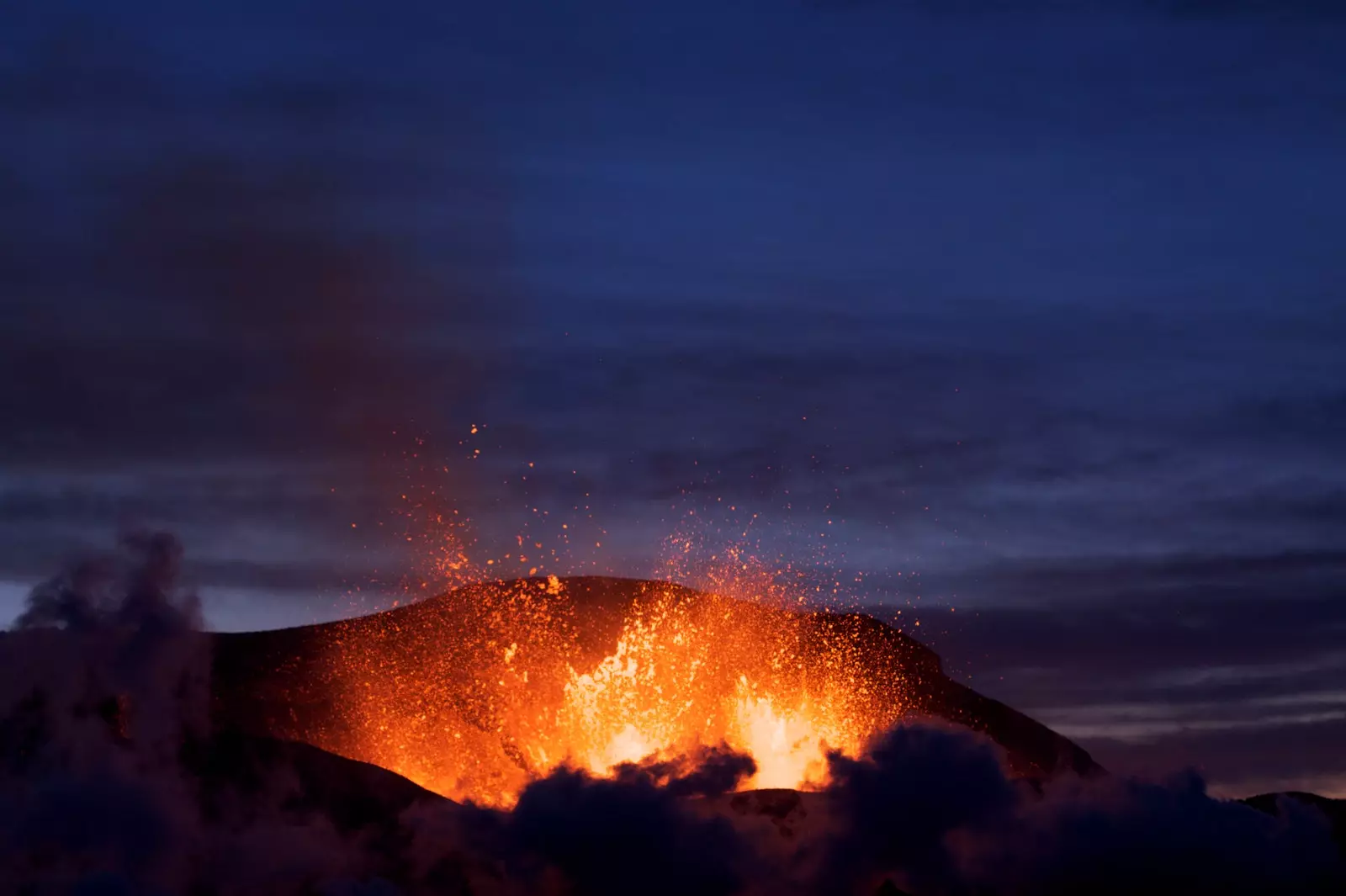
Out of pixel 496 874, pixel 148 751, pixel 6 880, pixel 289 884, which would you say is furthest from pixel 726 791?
pixel 6 880

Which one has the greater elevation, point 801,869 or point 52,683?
point 52,683

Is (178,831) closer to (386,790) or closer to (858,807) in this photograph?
(386,790)

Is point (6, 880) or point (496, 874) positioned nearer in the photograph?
point (6, 880)

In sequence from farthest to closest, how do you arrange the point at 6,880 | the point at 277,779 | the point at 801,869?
the point at 801,869
the point at 277,779
the point at 6,880

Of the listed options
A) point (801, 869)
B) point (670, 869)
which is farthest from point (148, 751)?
point (801, 869)

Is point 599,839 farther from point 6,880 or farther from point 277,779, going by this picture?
point 6,880

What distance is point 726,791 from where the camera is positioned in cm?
19500

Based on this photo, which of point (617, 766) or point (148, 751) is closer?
point (148, 751)

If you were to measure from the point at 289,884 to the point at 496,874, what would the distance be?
24.8 metres

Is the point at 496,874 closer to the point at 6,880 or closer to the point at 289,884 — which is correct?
the point at 289,884

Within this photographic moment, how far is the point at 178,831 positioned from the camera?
175750 mm

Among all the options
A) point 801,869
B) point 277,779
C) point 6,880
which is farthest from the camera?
point 801,869

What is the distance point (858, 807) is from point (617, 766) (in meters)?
29.4

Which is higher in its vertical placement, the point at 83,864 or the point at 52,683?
the point at 52,683
